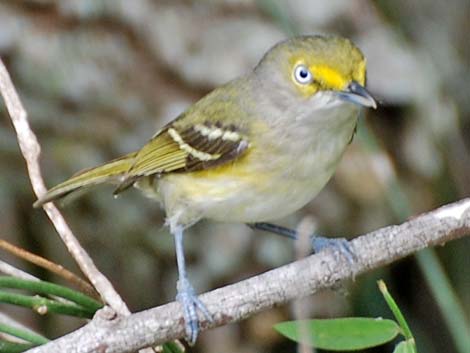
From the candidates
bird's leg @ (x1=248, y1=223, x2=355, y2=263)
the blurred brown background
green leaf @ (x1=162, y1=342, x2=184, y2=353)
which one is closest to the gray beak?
bird's leg @ (x1=248, y1=223, x2=355, y2=263)

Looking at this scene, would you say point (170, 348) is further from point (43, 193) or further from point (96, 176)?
point (96, 176)

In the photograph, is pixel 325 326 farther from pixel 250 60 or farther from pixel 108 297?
pixel 250 60

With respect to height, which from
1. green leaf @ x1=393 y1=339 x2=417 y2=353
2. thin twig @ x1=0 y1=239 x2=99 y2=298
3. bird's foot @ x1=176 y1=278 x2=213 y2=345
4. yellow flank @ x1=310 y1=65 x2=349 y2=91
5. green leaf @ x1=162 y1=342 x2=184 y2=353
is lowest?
green leaf @ x1=393 y1=339 x2=417 y2=353

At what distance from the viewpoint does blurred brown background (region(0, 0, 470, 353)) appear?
10.3ft

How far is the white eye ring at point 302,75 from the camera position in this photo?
2.15 metres

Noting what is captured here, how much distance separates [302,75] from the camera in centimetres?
218

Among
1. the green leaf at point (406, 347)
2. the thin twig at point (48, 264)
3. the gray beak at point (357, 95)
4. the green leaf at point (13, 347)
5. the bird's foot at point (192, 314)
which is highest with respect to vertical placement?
the gray beak at point (357, 95)

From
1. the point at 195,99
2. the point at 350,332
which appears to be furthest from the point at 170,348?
the point at 195,99

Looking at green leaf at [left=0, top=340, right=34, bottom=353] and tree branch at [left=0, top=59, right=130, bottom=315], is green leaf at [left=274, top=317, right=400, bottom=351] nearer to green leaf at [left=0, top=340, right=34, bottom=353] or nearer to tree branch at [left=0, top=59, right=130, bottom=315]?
tree branch at [left=0, top=59, right=130, bottom=315]

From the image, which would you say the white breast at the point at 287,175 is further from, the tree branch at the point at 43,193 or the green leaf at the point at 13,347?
the green leaf at the point at 13,347

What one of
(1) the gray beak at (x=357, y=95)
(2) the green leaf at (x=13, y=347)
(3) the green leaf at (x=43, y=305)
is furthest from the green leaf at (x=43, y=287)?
(1) the gray beak at (x=357, y=95)

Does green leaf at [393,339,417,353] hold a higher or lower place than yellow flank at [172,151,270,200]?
lower

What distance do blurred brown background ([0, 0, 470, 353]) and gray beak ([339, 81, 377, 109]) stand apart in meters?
0.98

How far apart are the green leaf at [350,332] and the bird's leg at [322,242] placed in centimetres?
20
